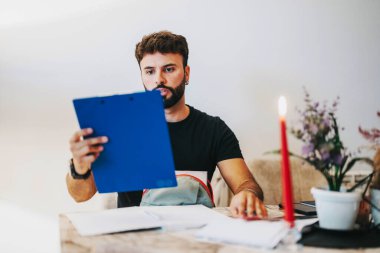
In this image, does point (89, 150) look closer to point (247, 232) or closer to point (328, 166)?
point (247, 232)

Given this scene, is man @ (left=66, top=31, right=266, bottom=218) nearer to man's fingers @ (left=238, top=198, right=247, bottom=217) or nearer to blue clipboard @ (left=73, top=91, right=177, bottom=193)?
man's fingers @ (left=238, top=198, right=247, bottom=217)

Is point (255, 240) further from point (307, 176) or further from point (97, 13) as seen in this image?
point (97, 13)

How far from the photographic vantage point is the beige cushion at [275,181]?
1.91 metres

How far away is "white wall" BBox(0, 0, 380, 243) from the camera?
1.94 m

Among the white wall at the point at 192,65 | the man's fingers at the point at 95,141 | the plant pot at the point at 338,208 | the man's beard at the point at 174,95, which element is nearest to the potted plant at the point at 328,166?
the plant pot at the point at 338,208

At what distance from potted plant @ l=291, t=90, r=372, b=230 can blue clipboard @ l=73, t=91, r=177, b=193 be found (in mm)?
338

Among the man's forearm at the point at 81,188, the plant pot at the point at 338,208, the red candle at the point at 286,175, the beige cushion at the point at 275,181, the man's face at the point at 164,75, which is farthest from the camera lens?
the beige cushion at the point at 275,181

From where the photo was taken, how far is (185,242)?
855 mm

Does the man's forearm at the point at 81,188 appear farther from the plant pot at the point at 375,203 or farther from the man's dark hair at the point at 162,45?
the plant pot at the point at 375,203

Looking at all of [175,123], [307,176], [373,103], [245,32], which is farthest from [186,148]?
[373,103]

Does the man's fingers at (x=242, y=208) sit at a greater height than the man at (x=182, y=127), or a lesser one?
lesser

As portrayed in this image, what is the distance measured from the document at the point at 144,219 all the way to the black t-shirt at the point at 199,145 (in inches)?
18.4

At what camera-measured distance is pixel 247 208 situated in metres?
1.06

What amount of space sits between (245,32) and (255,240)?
1.53 meters
